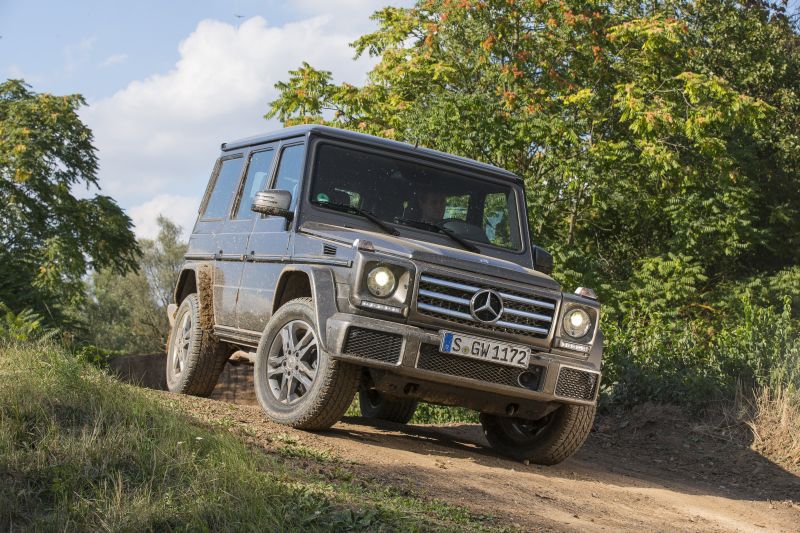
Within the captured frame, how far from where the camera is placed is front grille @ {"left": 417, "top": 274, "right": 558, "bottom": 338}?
262 inches

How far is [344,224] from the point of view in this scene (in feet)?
24.5

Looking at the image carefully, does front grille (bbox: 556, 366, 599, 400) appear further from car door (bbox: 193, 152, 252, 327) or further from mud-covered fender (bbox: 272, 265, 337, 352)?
car door (bbox: 193, 152, 252, 327)

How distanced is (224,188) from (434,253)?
10.8ft

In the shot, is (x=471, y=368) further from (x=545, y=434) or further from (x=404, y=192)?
(x=404, y=192)

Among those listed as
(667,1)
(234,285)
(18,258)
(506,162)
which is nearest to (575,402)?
(234,285)

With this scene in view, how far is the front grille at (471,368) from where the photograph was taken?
658cm

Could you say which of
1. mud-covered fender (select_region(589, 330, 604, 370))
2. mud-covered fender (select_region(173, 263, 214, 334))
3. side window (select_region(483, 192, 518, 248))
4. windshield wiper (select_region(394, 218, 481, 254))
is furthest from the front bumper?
mud-covered fender (select_region(173, 263, 214, 334))

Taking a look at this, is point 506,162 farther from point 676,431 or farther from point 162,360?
point 676,431

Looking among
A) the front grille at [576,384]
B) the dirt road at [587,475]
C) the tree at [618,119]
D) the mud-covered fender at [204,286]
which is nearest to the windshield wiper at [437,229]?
the front grille at [576,384]

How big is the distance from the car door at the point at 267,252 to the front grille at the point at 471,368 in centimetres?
153

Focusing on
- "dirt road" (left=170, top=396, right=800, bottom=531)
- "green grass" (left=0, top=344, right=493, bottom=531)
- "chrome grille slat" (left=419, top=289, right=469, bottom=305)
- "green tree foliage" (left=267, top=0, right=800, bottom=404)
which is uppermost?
"green tree foliage" (left=267, top=0, right=800, bottom=404)

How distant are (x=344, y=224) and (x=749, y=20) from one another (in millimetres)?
21261

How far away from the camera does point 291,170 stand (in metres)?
7.89

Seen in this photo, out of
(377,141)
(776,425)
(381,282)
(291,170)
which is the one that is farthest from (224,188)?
(776,425)
